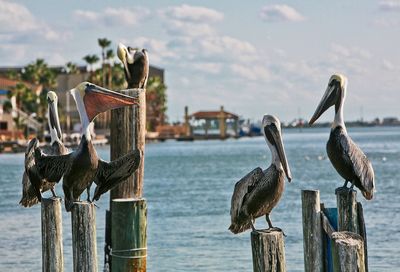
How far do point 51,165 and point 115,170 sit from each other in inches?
32.0

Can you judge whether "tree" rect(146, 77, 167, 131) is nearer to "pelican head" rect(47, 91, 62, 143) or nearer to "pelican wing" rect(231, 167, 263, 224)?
"pelican head" rect(47, 91, 62, 143)

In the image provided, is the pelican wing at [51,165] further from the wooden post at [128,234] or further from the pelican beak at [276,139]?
the pelican beak at [276,139]

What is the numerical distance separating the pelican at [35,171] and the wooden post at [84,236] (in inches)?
31.7

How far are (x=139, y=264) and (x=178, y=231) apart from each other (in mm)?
16045

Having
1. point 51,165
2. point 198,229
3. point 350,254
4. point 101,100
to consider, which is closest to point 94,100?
point 101,100

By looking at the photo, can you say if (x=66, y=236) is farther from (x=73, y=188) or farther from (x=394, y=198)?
(x=394, y=198)

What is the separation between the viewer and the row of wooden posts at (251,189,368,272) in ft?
23.3

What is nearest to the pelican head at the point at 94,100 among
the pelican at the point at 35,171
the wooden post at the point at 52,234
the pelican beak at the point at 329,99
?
the pelican at the point at 35,171

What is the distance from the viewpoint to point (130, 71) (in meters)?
9.99

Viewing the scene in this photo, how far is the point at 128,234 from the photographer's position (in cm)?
849

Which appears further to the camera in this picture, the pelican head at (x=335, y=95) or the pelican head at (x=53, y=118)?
the pelican head at (x=53, y=118)

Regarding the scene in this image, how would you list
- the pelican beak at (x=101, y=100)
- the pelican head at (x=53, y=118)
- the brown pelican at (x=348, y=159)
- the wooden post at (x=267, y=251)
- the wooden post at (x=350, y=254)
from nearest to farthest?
the wooden post at (x=350, y=254), the wooden post at (x=267, y=251), the pelican beak at (x=101, y=100), the brown pelican at (x=348, y=159), the pelican head at (x=53, y=118)

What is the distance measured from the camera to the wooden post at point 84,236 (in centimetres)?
866

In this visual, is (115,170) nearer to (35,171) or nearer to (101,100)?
(101,100)
